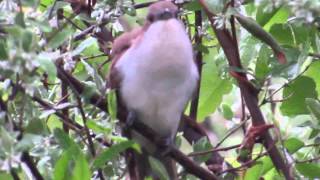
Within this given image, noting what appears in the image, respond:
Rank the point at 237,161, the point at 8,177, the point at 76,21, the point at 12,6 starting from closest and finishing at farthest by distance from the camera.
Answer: the point at 12,6 → the point at 8,177 → the point at 237,161 → the point at 76,21

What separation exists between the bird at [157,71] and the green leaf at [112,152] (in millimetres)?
185

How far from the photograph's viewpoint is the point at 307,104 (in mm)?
1531

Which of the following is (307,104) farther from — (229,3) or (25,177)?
(25,177)

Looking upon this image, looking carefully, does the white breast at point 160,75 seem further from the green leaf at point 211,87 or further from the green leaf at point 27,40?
the green leaf at point 27,40

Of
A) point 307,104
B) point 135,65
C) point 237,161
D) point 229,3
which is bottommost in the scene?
point 237,161

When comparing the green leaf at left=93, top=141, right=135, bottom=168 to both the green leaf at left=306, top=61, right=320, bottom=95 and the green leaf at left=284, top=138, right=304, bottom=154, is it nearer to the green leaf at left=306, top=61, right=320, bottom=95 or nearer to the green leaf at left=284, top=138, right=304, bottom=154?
the green leaf at left=284, top=138, right=304, bottom=154

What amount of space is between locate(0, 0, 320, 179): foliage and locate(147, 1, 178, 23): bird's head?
2.5 inches

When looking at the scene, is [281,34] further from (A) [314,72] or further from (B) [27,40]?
(B) [27,40]

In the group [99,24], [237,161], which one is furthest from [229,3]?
[237,161]

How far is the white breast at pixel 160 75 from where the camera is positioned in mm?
1424

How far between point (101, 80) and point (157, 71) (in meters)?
0.12

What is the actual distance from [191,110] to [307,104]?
1.15ft

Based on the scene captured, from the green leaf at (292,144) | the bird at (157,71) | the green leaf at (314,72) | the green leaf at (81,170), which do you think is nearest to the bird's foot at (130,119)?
the bird at (157,71)

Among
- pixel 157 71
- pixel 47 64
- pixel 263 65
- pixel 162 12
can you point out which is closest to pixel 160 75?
pixel 157 71
